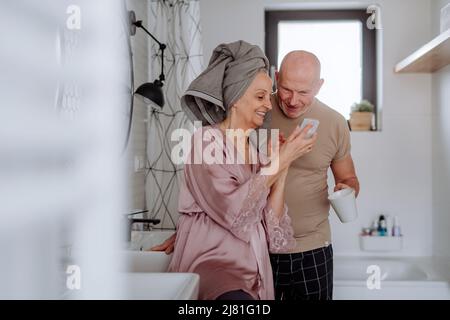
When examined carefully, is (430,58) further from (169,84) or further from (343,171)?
(169,84)

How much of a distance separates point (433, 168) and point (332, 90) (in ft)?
0.67

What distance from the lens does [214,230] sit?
2.20 ft

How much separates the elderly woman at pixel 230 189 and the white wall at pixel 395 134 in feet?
0.23

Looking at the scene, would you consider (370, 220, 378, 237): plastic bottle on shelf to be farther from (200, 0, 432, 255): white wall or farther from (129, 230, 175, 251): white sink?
(129, 230, 175, 251): white sink

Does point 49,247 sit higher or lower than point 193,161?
lower

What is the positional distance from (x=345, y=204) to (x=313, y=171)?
8cm

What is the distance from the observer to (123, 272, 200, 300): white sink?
63cm

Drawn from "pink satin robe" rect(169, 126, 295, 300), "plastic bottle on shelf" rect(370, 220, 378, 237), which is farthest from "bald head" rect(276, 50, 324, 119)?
"plastic bottle on shelf" rect(370, 220, 378, 237)

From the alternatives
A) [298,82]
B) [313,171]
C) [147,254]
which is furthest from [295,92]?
[147,254]

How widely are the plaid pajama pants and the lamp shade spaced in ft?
0.99

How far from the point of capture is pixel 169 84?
0.70m

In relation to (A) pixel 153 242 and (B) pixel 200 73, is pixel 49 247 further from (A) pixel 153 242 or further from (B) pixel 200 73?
(B) pixel 200 73
